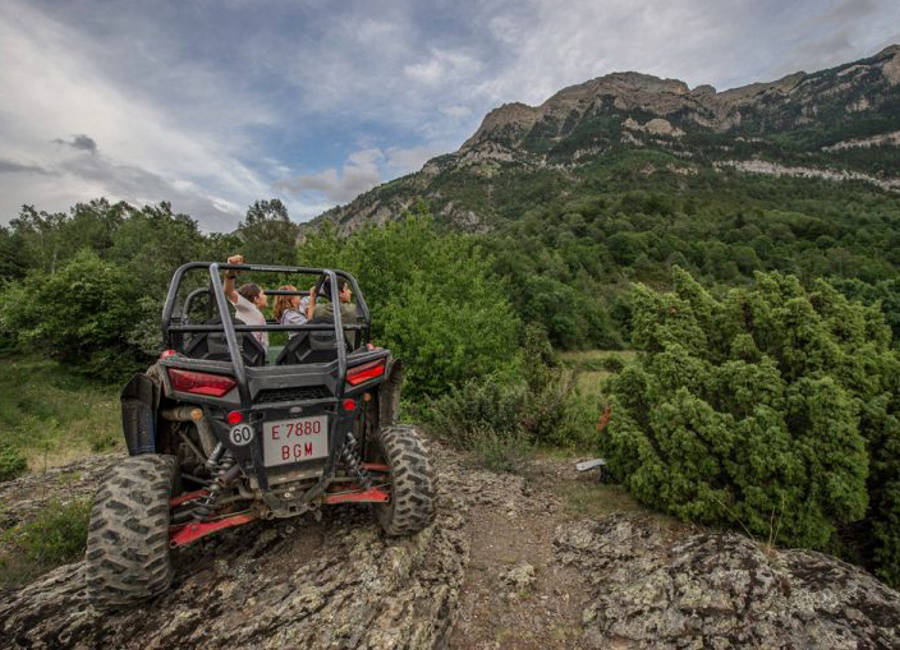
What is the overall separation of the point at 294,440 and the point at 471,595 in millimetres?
1740

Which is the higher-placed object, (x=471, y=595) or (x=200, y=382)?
(x=200, y=382)

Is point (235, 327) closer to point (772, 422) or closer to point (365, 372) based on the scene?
point (365, 372)

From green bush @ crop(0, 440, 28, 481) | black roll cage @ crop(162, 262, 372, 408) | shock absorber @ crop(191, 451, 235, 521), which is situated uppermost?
black roll cage @ crop(162, 262, 372, 408)

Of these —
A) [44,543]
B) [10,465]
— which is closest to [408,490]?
[44,543]

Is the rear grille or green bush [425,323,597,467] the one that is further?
green bush [425,323,597,467]

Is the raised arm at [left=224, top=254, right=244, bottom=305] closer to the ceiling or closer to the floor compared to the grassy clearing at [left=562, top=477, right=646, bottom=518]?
closer to the ceiling

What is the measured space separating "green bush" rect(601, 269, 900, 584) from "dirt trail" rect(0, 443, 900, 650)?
1.26ft

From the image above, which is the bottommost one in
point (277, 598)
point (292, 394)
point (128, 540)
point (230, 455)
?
point (277, 598)

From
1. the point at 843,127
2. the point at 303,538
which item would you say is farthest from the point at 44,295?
the point at 843,127

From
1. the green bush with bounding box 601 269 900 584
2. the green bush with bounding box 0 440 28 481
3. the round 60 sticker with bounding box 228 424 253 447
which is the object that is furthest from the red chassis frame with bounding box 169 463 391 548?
the green bush with bounding box 0 440 28 481

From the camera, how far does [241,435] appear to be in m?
2.65

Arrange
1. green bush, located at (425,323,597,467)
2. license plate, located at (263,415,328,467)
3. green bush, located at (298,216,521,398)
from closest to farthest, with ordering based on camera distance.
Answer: license plate, located at (263,415,328,467)
green bush, located at (425,323,597,467)
green bush, located at (298,216,521,398)

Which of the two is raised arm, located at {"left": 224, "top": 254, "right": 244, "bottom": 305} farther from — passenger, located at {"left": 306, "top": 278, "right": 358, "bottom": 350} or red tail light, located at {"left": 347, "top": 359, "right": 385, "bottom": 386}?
red tail light, located at {"left": 347, "top": 359, "right": 385, "bottom": 386}

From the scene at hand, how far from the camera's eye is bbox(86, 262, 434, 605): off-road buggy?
2.48 m
